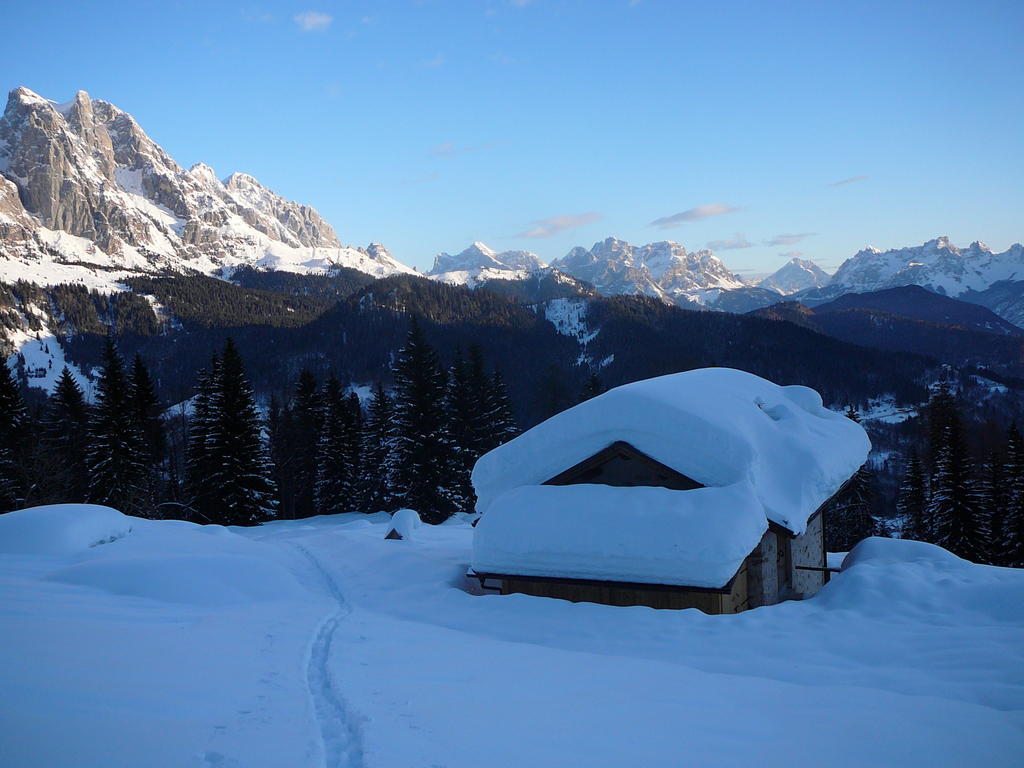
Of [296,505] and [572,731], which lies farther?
[296,505]

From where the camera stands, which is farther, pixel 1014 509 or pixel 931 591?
pixel 1014 509

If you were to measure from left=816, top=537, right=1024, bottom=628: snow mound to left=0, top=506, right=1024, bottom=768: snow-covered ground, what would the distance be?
53 millimetres

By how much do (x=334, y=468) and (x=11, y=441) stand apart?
52.6 ft

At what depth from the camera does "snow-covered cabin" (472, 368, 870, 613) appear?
1192 centimetres

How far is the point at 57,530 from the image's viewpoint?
15.1 meters

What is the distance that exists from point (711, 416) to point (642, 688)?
7632 mm

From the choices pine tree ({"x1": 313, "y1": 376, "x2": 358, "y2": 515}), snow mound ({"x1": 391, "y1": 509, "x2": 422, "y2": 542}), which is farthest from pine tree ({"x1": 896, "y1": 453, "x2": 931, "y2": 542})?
pine tree ({"x1": 313, "y1": 376, "x2": 358, "y2": 515})

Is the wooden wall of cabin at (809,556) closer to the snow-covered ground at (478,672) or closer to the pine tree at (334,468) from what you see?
the snow-covered ground at (478,672)

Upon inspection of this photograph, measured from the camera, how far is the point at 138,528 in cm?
1756

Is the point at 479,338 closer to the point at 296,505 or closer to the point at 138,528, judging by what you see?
the point at 296,505

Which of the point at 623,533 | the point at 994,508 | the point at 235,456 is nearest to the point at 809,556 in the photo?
the point at 623,533

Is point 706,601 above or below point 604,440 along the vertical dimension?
below

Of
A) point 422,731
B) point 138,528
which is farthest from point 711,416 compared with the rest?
point 138,528

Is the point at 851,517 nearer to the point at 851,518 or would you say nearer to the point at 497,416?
the point at 851,518
